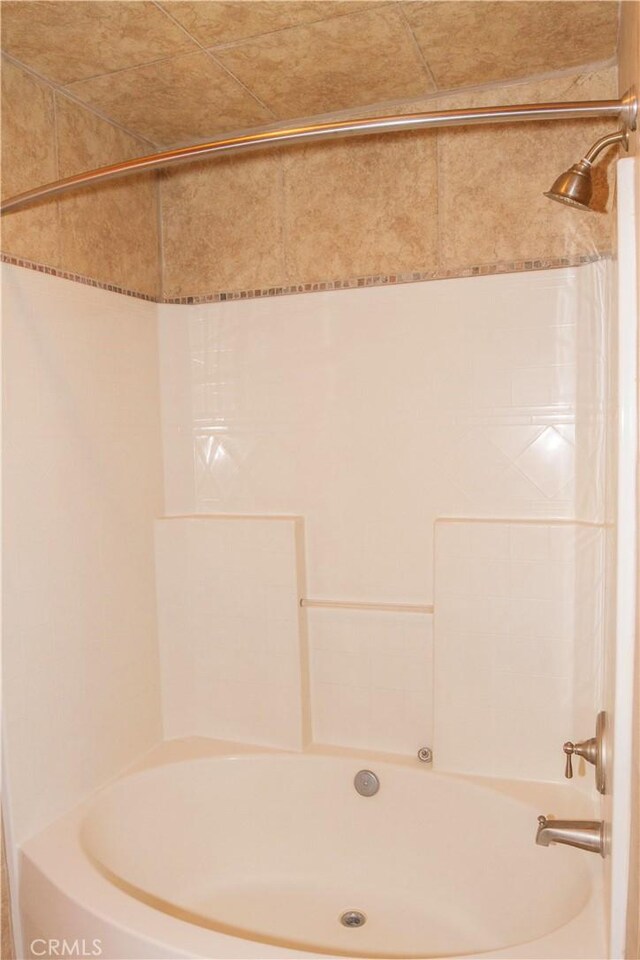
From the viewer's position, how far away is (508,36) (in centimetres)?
184

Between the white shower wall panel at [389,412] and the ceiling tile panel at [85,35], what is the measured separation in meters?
0.78

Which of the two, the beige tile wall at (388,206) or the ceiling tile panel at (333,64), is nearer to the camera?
the ceiling tile panel at (333,64)

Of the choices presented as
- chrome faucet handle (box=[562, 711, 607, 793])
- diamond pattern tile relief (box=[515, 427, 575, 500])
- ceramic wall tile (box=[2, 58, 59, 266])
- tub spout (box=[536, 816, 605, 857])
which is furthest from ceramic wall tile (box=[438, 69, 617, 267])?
tub spout (box=[536, 816, 605, 857])

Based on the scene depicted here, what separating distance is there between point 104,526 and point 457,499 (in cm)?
107

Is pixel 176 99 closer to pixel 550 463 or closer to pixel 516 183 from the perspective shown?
pixel 516 183

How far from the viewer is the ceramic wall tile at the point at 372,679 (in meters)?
2.29

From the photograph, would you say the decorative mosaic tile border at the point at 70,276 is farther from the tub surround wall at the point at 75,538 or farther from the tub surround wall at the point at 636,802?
the tub surround wall at the point at 636,802

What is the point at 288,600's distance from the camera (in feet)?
7.79

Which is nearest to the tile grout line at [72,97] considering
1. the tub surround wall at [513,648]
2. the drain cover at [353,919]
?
the tub surround wall at [513,648]

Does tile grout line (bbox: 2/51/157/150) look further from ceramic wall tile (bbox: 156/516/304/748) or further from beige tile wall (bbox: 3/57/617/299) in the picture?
ceramic wall tile (bbox: 156/516/304/748)

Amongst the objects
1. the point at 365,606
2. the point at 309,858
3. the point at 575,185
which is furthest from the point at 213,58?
the point at 309,858

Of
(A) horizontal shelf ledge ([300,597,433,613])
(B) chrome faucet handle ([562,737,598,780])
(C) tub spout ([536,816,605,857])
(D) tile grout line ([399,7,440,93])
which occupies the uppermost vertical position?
(D) tile grout line ([399,7,440,93])

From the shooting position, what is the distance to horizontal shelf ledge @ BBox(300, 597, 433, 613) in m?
2.26
